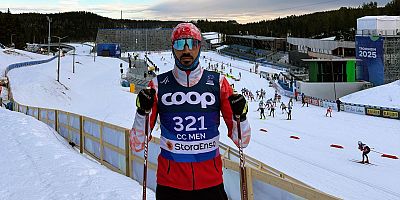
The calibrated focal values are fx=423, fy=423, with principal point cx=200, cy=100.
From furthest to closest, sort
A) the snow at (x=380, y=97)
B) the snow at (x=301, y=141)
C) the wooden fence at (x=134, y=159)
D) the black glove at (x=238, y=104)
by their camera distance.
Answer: the snow at (x=380, y=97), the snow at (x=301, y=141), the wooden fence at (x=134, y=159), the black glove at (x=238, y=104)

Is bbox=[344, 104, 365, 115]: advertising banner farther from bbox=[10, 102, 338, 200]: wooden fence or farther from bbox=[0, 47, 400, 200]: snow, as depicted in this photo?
bbox=[10, 102, 338, 200]: wooden fence

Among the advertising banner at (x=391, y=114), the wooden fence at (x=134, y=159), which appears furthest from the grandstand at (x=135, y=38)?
the wooden fence at (x=134, y=159)

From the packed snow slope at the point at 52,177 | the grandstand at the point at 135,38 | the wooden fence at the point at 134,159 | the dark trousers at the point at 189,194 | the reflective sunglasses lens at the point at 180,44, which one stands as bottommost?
the packed snow slope at the point at 52,177

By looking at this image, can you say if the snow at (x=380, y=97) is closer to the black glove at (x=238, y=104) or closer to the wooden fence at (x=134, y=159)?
the wooden fence at (x=134, y=159)

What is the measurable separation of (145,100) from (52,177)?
4.77 m

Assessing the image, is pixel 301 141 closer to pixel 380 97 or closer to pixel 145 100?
pixel 145 100

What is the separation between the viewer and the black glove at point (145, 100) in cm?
352

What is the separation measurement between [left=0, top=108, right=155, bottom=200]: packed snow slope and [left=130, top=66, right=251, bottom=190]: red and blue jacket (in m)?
3.06

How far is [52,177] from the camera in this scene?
7.53m

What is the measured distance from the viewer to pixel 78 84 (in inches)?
2073

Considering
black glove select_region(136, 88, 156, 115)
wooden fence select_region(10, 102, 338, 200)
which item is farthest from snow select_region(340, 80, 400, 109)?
black glove select_region(136, 88, 156, 115)

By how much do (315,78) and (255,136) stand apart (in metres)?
28.1

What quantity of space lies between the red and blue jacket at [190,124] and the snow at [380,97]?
37848 millimetres

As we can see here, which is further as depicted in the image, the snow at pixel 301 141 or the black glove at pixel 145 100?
the snow at pixel 301 141
